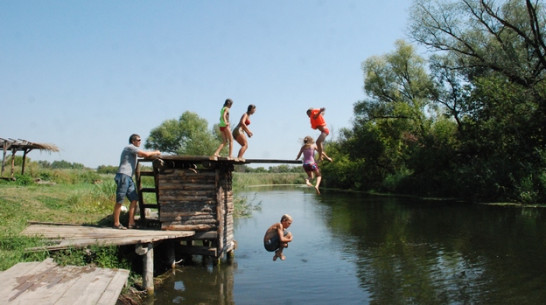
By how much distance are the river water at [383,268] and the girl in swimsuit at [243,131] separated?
12.2 ft

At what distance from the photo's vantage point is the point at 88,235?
11.0 metres

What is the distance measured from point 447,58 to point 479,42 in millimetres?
5273

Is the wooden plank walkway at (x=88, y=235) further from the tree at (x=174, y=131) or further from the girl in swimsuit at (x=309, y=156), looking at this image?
the tree at (x=174, y=131)

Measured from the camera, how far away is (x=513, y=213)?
26828 millimetres

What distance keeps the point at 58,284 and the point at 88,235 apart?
143 inches

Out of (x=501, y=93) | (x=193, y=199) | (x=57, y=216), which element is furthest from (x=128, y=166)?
(x=501, y=93)

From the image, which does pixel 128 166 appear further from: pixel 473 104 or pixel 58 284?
pixel 473 104

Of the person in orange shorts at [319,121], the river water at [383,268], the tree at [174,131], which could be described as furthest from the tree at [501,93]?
the tree at [174,131]

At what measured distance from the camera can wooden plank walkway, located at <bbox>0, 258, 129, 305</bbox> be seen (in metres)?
6.68

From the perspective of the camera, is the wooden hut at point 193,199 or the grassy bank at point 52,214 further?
the wooden hut at point 193,199

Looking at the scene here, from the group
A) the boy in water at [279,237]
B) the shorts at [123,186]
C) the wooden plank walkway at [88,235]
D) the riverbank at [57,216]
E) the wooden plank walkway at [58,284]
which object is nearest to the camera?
the wooden plank walkway at [58,284]

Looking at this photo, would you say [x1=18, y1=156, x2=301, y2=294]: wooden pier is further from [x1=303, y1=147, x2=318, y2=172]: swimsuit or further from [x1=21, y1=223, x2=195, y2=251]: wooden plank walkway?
[x1=303, y1=147, x2=318, y2=172]: swimsuit

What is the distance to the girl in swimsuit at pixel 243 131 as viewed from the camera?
12.6 metres

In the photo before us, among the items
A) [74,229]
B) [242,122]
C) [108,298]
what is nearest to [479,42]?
[242,122]
